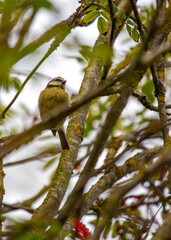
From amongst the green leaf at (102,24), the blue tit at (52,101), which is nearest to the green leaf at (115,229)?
the blue tit at (52,101)

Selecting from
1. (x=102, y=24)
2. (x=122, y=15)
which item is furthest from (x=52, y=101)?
(x=122, y=15)

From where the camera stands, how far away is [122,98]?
3.92 ft

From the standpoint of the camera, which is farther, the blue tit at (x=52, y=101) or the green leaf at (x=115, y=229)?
the blue tit at (x=52, y=101)

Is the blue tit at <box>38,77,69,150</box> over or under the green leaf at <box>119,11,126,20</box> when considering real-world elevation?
over

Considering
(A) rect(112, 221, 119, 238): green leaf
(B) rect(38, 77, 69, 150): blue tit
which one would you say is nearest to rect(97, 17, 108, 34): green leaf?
(B) rect(38, 77, 69, 150): blue tit

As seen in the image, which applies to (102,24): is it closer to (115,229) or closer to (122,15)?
(122,15)

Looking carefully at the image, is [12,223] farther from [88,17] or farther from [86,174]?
[88,17]

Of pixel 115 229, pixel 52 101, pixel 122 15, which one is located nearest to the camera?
pixel 122 15

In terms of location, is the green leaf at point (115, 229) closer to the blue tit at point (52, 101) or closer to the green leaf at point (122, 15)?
the blue tit at point (52, 101)

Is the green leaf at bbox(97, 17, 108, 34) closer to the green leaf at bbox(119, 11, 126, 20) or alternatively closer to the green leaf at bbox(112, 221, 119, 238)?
the green leaf at bbox(119, 11, 126, 20)

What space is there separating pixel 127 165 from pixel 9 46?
69.5 inches

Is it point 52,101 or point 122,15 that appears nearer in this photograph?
point 122,15

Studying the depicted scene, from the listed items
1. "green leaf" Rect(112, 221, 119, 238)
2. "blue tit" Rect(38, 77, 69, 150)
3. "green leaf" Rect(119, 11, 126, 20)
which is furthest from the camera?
"blue tit" Rect(38, 77, 69, 150)

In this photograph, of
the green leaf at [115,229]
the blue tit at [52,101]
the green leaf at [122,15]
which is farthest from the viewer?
the blue tit at [52,101]
